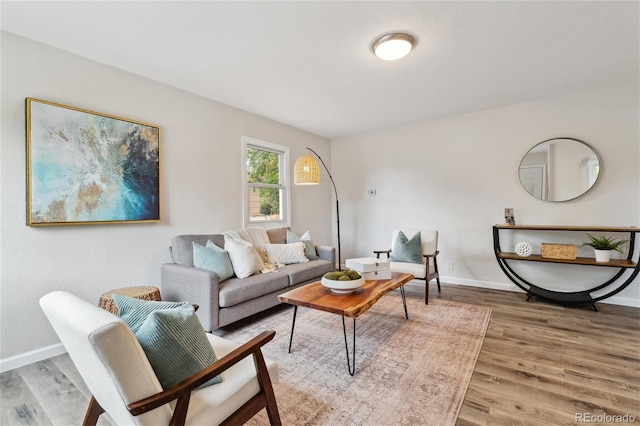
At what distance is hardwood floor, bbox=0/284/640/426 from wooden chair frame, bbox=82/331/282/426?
2.73ft

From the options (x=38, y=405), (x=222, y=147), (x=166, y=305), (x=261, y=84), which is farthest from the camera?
(x=222, y=147)

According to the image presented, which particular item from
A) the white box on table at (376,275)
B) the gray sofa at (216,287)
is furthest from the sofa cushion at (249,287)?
the white box on table at (376,275)

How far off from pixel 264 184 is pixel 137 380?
3.47 metres

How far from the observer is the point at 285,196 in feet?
15.1

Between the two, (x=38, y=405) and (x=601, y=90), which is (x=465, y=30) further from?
(x=38, y=405)

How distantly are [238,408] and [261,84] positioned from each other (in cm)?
289

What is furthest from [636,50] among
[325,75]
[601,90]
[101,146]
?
[101,146]

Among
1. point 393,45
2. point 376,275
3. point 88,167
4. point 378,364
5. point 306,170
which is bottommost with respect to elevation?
Answer: point 378,364

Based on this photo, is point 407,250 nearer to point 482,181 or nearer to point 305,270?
point 305,270

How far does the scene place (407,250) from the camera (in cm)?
375

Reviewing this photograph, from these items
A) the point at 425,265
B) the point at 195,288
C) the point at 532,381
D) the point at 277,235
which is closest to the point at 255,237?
the point at 277,235

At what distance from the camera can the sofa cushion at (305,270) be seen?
10.8 ft

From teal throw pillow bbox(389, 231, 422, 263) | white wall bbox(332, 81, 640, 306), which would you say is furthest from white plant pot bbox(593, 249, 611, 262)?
teal throw pillow bbox(389, 231, 422, 263)

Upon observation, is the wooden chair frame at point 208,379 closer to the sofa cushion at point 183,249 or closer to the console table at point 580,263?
the sofa cushion at point 183,249
